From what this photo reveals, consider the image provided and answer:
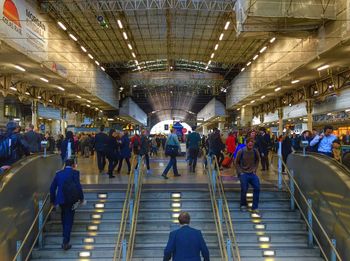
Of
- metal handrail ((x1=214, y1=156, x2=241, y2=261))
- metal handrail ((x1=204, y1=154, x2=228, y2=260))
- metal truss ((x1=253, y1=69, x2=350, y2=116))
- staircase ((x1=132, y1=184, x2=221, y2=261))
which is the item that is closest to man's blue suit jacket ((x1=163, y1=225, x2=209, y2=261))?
metal handrail ((x1=214, y1=156, x2=241, y2=261))

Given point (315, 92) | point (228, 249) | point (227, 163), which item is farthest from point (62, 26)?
point (228, 249)

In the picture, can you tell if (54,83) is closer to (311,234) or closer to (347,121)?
(347,121)

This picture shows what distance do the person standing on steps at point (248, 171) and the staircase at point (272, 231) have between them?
0.27m

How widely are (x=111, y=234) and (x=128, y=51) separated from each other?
25.3 meters

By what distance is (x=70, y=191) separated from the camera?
26.5ft

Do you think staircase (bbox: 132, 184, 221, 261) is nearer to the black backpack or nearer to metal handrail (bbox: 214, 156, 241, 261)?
metal handrail (bbox: 214, 156, 241, 261)

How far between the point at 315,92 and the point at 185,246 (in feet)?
74.7

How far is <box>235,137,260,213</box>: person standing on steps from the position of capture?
31.1 ft

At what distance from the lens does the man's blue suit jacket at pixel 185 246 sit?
521 centimetres

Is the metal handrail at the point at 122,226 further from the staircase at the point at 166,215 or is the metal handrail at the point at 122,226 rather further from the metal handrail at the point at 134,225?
the staircase at the point at 166,215

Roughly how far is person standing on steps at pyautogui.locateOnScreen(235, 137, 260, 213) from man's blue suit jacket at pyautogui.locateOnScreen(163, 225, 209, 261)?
171 inches

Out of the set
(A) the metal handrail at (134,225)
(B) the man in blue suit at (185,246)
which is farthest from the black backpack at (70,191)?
(B) the man in blue suit at (185,246)

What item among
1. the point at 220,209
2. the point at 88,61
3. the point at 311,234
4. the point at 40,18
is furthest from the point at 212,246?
the point at 88,61

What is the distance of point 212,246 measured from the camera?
8.30 meters
